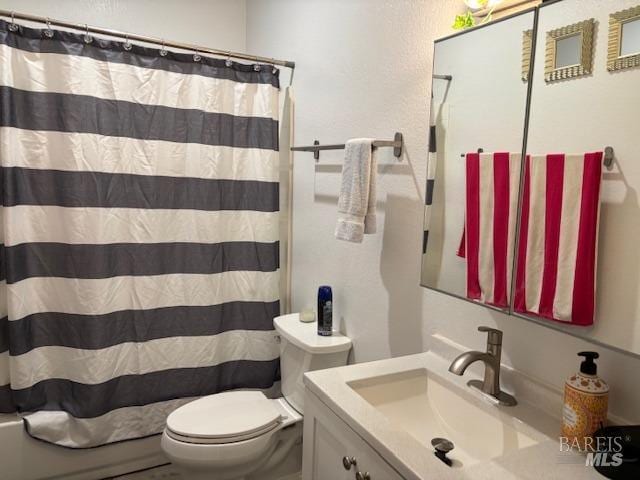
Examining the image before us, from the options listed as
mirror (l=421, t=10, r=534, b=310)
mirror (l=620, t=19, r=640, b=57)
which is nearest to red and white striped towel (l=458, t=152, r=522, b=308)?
mirror (l=421, t=10, r=534, b=310)

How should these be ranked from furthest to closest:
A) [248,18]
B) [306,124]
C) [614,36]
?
1. [248,18]
2. [306,124]
3. [614,36]

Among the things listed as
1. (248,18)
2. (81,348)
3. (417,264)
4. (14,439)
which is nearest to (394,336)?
(417,264)

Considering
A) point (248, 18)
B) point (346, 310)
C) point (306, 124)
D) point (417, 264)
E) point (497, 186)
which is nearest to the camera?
point (497, 186)

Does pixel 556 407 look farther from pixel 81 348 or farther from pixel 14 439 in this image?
pixel 14 439

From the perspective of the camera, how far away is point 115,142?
6.50 feet

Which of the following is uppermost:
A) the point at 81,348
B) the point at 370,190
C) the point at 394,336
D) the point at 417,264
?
the point at 370,190

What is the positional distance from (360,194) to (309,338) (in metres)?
0.66

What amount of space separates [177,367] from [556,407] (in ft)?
5.56

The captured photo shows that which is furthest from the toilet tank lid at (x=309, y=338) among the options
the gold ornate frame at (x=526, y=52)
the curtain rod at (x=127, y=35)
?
the curtain rod at (x=127, y=35)

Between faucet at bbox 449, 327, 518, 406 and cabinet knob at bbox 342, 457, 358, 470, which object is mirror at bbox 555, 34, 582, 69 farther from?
cabinet knob at bbox 342, 457, 358, 470

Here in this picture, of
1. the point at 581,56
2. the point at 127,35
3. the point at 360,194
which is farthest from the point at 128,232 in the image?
the point at 581,56

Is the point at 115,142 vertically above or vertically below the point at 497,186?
above

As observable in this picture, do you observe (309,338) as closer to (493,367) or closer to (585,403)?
(493,367)

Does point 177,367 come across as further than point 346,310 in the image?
Yes
